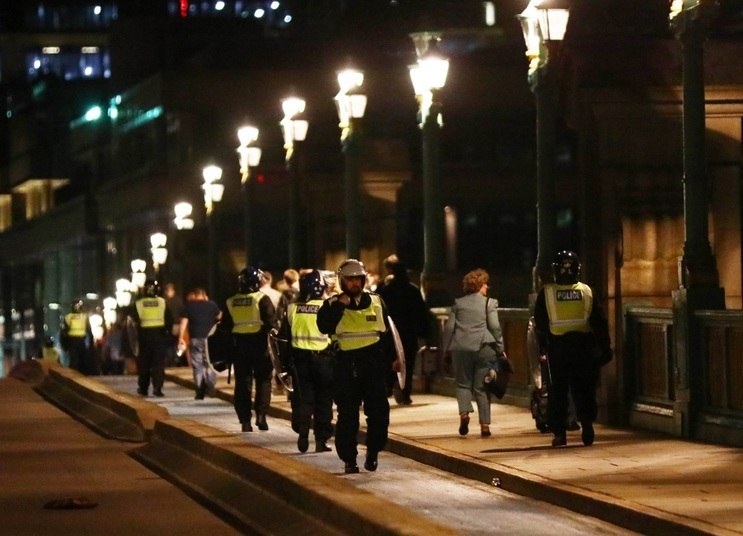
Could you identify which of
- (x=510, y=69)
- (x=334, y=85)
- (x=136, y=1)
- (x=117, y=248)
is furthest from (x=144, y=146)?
(x=136, y=1)

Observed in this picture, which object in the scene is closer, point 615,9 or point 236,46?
point 615,9

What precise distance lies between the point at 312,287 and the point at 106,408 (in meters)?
7.31

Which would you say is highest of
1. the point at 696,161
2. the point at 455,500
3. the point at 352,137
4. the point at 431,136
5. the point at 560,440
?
the point at 352,137

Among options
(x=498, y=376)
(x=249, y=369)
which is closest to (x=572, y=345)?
(x=498, y=376)

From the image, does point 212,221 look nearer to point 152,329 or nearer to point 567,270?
point 152,329

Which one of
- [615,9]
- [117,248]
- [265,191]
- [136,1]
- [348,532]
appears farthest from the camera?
[136,1]

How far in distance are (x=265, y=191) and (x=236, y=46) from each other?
330 inches

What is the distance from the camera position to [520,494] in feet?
50.3

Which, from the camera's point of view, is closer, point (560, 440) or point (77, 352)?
point (560, 440)

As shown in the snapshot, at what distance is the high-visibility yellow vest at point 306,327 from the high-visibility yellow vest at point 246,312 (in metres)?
2.94

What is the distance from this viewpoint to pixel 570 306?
1800 centimetres

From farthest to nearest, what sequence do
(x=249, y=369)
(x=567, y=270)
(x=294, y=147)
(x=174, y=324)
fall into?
(x=294, y=147) < (x=174, y=324) < (x=249, y=369) < (x=567, y=270)

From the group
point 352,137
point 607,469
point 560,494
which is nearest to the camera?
point 560,494

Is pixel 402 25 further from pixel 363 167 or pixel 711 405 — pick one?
pixel 711 405
